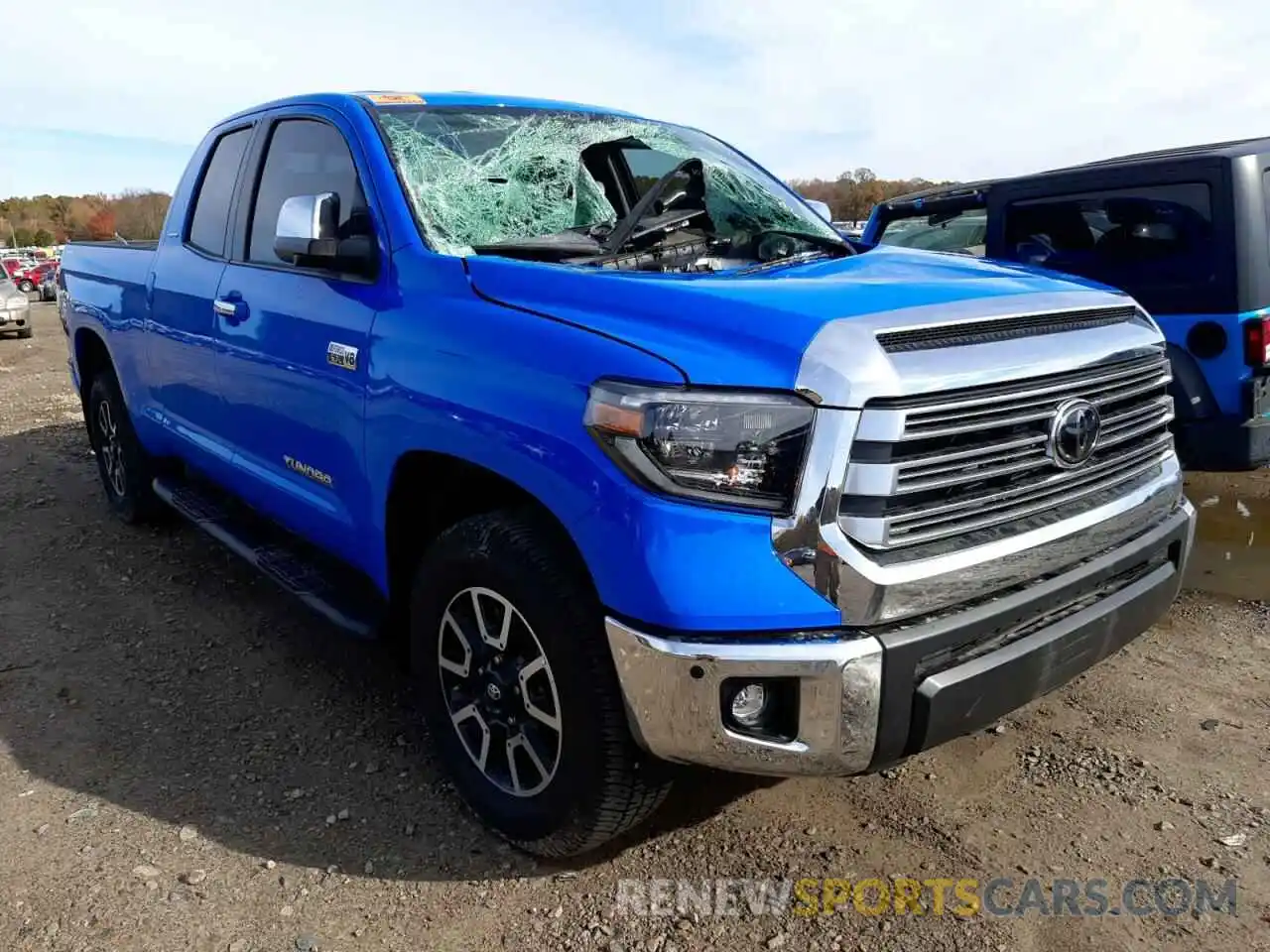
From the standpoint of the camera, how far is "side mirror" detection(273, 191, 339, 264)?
2.81m

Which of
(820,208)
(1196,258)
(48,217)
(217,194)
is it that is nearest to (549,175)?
(820,208)

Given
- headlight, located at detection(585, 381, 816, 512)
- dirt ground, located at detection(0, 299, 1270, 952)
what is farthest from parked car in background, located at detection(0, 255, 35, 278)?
headlight, located at detection(585, 381, 816, 512)

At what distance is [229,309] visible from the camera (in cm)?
354

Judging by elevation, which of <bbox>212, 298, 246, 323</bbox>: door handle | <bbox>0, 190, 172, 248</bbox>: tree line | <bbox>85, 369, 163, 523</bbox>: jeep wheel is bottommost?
<bbox>85, 369, 163, 523</bbox>: jeep wheel

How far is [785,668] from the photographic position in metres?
1.95

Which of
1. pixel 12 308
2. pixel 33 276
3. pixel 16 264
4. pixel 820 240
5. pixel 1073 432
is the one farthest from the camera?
pixel 16 264

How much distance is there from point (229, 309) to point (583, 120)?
1497mm

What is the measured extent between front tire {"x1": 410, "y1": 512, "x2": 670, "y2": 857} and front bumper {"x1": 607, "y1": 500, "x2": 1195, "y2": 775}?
0.44ft

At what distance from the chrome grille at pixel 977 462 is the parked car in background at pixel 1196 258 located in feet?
7.41

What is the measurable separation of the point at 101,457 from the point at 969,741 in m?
5.13

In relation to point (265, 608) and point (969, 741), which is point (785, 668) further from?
point (265, 608)

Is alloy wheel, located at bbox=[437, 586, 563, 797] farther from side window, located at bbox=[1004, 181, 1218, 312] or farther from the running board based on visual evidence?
side window, located at bbox=[1004, 181, 1218, 312]

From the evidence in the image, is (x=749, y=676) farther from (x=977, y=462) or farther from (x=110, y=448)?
(x=110, y=448)

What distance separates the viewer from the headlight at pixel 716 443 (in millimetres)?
1963
